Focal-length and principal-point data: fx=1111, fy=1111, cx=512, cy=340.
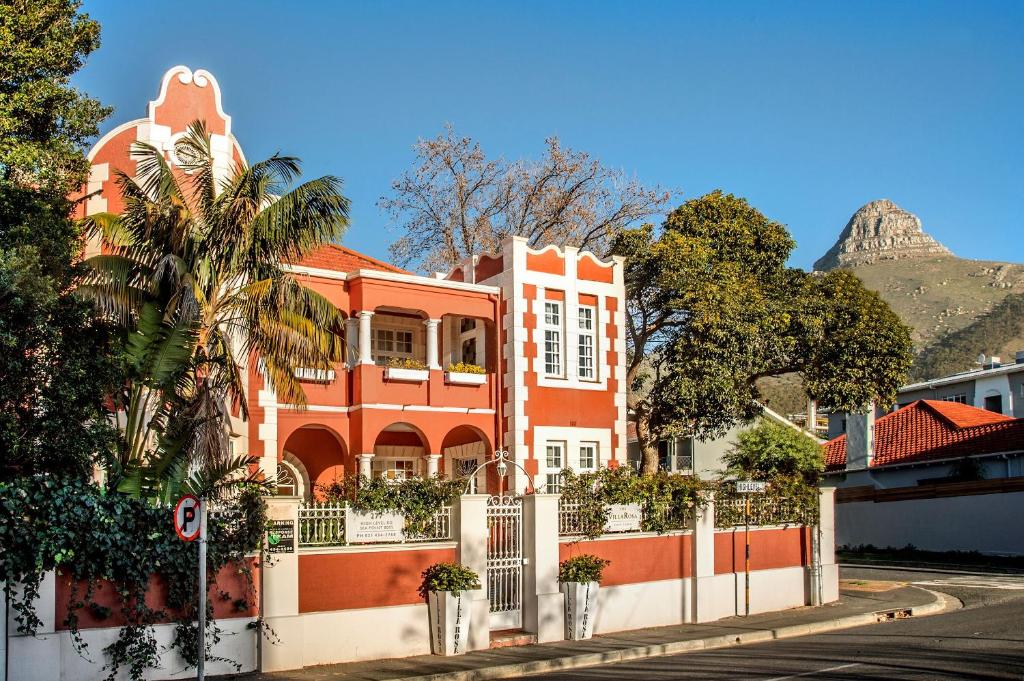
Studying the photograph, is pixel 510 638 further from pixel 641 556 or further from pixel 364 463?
pixel 364 463

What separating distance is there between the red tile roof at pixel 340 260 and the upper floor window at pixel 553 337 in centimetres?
410

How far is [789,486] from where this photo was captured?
24.6 metres

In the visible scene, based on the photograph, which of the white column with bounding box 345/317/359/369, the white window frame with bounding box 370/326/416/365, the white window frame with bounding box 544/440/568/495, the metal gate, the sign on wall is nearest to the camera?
the sign on wall

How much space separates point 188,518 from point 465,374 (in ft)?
46.1

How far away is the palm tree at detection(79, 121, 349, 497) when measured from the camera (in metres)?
16.8

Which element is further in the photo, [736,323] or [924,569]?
[924,569]

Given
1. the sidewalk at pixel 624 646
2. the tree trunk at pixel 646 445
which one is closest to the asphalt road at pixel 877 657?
the sidewalk at pixel 624 646

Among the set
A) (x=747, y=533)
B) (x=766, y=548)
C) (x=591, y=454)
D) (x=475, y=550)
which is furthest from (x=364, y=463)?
(x=766, y=548)

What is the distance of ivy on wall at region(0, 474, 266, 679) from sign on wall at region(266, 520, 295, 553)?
1.07 feet

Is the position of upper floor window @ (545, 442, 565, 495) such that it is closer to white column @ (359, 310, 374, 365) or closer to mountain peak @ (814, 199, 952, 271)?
white column @ (359, 310, 374, 365)

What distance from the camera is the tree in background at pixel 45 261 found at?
1497 cm

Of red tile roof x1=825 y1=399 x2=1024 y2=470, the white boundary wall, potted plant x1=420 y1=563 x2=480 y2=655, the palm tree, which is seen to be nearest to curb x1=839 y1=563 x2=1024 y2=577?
A: the white boundary wall

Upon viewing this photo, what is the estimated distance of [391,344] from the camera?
93.2 ft

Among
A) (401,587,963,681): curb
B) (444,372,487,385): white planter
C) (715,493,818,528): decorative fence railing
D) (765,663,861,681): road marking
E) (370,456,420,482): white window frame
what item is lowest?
(401,587,963,681): curb
